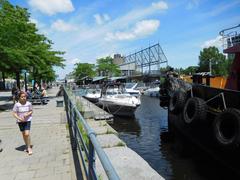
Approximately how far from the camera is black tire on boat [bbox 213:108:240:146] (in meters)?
7.10

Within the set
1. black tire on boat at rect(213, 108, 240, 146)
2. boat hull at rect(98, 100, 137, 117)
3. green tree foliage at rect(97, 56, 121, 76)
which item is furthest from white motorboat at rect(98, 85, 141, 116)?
green tree foliage at rect(97, 56, 121, 76)

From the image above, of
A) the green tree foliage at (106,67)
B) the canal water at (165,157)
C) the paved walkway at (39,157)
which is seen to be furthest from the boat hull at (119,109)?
the green tree foliage at (106,67)

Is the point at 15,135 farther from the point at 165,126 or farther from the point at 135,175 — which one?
the point at 165,126

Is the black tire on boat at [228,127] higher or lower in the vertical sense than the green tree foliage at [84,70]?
lower

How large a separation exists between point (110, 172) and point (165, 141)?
11857 mm

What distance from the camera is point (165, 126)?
61.8 ft

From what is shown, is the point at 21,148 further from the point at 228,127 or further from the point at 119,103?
the point at 119,103

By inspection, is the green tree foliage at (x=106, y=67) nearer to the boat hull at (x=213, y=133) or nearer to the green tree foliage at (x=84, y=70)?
the green tree foliage at (x=84, y=70)

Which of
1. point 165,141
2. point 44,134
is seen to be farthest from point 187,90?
point 44,134

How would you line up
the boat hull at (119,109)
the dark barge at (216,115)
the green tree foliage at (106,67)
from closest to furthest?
the dark barge at (216,115), the boat hull at (119,109), the green tree foliage at (106,67)

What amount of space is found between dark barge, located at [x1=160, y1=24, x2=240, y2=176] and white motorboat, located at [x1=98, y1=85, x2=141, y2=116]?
9874 mm

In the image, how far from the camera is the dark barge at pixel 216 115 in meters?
7.41

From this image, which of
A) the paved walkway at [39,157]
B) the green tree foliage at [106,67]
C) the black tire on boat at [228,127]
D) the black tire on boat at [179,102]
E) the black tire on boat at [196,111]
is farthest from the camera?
the green tree foliage at [106,67]

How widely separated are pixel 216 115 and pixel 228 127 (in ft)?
2.88
